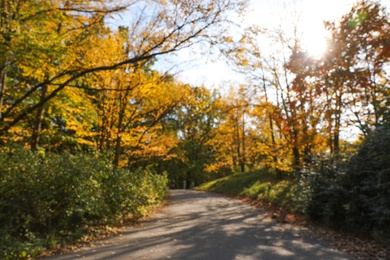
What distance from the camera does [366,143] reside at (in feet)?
24.7

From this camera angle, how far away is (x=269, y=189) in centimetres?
1612

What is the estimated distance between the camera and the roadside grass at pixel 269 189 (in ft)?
35.8

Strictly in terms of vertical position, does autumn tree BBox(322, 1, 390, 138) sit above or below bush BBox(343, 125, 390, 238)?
above

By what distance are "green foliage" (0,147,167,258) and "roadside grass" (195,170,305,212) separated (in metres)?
6.34

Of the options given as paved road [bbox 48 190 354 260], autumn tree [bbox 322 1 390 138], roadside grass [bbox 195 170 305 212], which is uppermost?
autumn tree [bbox 322 1 390 138]

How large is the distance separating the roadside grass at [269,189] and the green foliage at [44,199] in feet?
20.8

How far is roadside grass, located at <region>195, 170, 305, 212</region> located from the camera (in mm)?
10909

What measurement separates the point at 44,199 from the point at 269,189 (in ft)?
40.0

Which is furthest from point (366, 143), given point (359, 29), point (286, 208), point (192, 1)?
point (192, 1)

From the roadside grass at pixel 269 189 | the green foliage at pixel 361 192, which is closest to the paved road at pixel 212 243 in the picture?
the green foliage at pixel 361 192

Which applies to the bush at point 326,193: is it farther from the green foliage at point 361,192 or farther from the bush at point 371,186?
the bush at point 371,186

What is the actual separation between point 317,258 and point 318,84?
5.23 m

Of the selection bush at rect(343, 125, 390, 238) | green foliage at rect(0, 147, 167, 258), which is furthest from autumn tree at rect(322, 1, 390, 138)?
green foliage at rect(0, 147, 167, 258)

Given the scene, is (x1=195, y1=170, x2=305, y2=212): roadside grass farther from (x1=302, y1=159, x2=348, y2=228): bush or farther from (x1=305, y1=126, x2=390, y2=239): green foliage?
(x1=305, y1=126, x2=390, y2=239): green foliage
